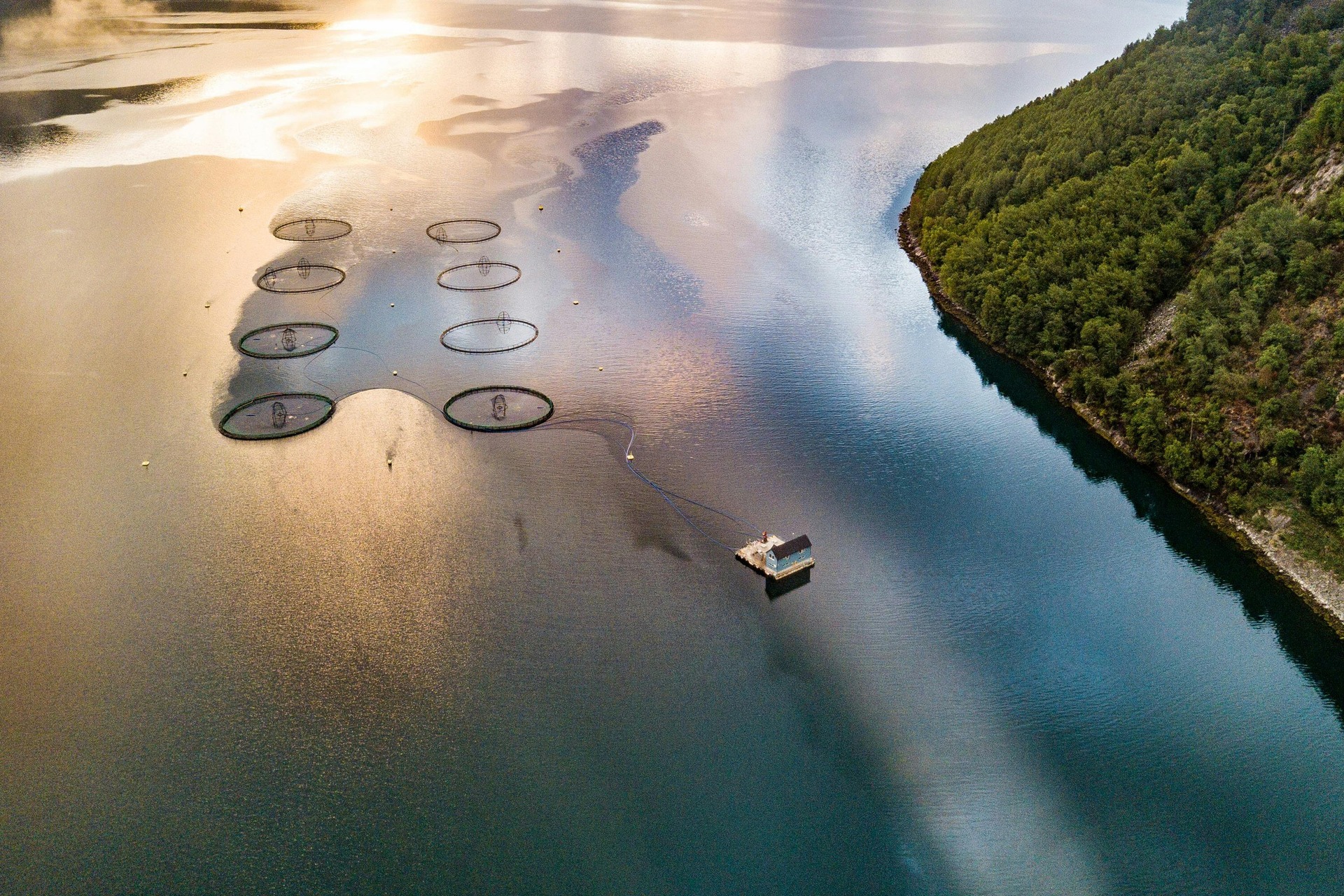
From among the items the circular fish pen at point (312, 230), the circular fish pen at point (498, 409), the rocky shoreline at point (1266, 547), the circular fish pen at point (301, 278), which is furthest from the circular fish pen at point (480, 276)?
the rocky shoreline at point (1266, 547)

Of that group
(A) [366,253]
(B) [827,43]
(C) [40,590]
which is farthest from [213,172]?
(B) [827,43]

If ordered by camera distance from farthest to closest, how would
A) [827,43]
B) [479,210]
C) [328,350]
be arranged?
[827,43]
[479,210]
[328,350]

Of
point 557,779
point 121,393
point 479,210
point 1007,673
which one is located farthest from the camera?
point 479,210

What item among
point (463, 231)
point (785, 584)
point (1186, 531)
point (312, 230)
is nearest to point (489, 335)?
point (463, 231)

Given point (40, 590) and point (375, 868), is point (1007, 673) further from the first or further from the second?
point (40, 590)

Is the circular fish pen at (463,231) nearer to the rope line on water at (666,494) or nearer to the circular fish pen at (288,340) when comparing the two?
the circular fish pen at (288,340)

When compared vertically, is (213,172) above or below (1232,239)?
below
